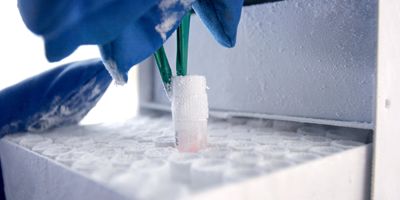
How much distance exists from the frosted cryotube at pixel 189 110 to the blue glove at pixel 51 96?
0.31m

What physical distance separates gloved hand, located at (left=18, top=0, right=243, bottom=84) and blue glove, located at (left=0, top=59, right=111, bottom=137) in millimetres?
287

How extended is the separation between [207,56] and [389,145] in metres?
0.48

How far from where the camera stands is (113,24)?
479mm

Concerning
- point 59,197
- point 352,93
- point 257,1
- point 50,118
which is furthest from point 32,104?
point 352,93

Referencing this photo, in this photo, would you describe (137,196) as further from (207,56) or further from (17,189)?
(207,56)

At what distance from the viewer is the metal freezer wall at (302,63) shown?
24.5 inches

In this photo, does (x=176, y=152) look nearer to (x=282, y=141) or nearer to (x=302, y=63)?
(x=282, y=141)

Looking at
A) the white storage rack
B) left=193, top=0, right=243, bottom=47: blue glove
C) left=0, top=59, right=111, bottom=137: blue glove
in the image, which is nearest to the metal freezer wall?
the white storage rack

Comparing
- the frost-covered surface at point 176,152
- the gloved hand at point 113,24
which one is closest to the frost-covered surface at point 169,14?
the gloved hand at point 113,24

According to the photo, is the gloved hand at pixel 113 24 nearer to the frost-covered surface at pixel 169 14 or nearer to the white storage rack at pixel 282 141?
the frost-covered surface at pixel 169 14

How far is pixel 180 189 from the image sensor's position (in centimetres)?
Answer: 38

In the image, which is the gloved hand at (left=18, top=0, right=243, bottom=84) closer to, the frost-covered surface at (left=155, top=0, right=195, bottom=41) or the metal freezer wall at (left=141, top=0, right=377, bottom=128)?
the frost-covered surface at (left=155, top=0, right=195, bottom=41)

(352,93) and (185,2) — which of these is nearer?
(185,2)

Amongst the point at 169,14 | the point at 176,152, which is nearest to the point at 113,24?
the point at 169,14
